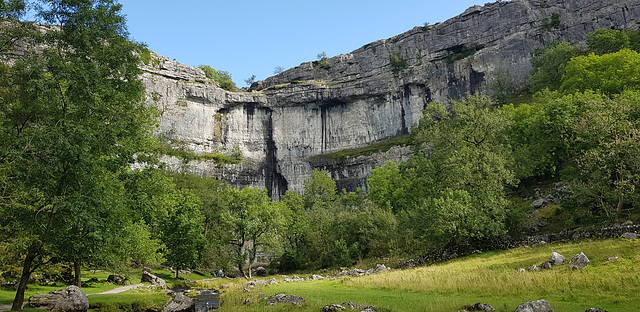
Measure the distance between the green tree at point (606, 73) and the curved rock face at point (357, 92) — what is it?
33192 mm

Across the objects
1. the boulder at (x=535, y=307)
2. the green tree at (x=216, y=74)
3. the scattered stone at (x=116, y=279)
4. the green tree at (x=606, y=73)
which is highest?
the green tree at (x=216, y=74)

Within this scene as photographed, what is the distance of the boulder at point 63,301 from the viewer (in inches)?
621

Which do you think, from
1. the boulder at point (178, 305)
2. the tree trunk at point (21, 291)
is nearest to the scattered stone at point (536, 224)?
the boulder at point (178, 305)

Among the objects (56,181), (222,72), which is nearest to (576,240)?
(56,181)

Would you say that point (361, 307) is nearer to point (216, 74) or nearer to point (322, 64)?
point (322, 64)

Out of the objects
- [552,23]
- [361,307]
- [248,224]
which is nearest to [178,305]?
[361,307]

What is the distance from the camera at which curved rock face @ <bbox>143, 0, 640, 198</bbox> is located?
277 feet

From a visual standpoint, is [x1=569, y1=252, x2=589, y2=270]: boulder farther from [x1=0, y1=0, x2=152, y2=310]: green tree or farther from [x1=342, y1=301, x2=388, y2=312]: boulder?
[x1=0, y1=0, x2=152, y2=310]: green tree

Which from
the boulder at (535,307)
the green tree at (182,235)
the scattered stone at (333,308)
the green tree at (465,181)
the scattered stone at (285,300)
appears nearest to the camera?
the boulder at (535,307)

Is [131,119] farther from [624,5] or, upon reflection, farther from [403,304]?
[624,5]

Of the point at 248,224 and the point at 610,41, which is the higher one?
the point at 610,41

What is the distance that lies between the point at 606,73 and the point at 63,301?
5464 cm

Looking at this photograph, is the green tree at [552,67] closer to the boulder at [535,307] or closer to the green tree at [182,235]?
the green tree at [182,235]

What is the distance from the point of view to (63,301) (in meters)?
16.1
